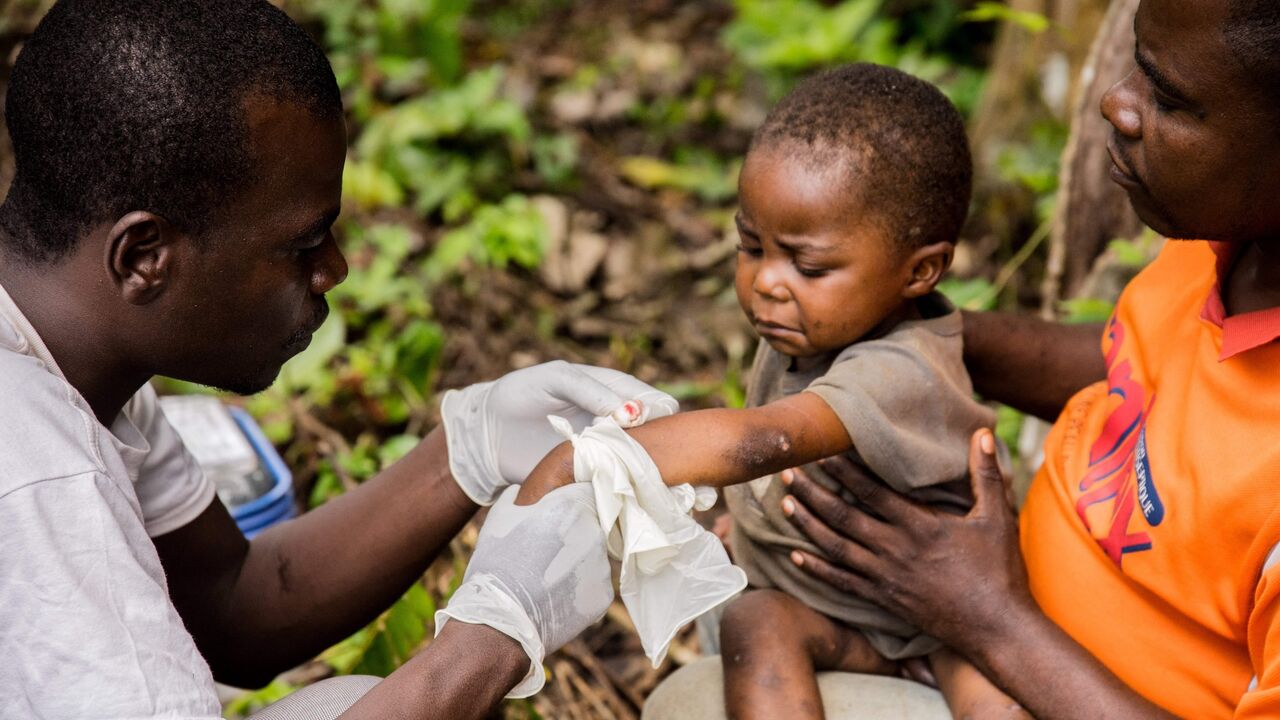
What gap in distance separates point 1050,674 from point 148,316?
1.53 m

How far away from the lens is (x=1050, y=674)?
1.89 metres

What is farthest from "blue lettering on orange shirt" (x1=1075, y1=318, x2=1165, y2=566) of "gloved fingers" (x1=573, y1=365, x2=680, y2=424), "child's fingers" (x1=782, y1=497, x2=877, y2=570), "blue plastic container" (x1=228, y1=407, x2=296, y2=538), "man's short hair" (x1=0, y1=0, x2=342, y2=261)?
"blue plastic container" (x1=228, y1=407, x2=296, y2=538)

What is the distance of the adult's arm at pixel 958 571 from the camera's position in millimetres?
1917

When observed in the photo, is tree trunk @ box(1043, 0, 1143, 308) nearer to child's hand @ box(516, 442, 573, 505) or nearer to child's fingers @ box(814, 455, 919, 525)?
child's fingers @ box(814, 455, 919, 525)

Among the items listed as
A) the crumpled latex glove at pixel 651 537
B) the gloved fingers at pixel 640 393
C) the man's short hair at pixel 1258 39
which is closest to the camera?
the man's short hair at pixel 1258 39

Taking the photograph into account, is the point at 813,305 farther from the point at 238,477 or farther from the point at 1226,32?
the point at 238,477

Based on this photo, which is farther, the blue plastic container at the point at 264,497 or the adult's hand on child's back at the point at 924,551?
the blue plastic container at the point at 264,497

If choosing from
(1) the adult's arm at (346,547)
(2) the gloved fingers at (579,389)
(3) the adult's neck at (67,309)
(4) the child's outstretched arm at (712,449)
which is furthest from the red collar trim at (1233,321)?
(3) the adult's neck at (67,309)

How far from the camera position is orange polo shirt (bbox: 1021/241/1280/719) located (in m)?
1.61

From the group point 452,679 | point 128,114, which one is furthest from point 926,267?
point 128,114

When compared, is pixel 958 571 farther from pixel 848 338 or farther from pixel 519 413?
pixel 519 413

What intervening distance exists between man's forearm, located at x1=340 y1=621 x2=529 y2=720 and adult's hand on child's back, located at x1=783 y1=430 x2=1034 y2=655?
2.26ft

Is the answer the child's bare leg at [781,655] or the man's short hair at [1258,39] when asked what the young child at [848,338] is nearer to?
the child's bare leg at [781,655]

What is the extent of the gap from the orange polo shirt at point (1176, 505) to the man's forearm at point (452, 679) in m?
0.98
